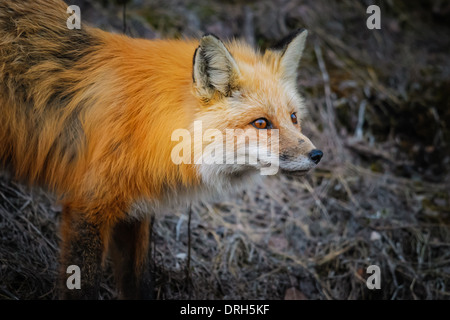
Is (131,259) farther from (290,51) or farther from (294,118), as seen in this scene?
(290,51)

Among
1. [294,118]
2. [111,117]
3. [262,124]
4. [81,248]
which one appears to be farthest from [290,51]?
[81,248]

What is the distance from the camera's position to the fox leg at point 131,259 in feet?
12.6

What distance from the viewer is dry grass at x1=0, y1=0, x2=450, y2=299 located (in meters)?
4.39

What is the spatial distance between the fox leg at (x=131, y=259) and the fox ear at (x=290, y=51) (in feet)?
6.08

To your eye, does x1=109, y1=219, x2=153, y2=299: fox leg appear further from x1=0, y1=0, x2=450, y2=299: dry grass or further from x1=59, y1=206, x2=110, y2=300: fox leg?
x1=59, y1=206, x2=110, y2=300: fox leg

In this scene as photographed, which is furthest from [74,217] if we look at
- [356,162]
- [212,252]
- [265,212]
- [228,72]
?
[356,162]

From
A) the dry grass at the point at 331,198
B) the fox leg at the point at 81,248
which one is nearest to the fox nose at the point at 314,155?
the fox leg at the point at 81,248

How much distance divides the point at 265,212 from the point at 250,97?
2.43m

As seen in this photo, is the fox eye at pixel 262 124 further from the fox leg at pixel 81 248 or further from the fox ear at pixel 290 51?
the fox leg at pixel 81 248

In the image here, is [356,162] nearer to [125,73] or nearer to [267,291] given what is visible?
[267,291]

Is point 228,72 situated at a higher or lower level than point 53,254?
higher

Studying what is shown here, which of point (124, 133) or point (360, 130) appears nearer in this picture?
point (124, 133)

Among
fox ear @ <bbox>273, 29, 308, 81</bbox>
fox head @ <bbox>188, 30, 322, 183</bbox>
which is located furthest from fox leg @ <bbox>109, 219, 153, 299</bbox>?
fox ear @ <bbox>273, 29, 308, 81</bbox>

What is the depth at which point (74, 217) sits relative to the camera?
3.15 m
